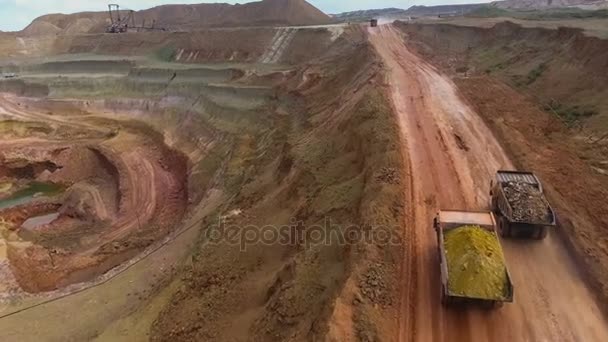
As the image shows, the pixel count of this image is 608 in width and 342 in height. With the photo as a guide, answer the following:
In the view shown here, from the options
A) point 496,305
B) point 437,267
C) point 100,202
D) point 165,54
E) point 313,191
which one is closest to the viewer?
point 496,305

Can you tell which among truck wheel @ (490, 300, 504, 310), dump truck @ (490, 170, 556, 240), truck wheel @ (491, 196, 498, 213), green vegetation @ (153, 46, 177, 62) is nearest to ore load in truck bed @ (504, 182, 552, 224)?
dump truck @ (490, 170, 556, 240)

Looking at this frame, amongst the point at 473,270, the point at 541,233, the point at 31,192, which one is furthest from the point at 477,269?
the point at 31,192

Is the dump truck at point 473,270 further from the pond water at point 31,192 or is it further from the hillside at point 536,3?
the hillside at point 536,3

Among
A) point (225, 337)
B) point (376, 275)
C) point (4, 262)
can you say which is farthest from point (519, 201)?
point (4, 262)

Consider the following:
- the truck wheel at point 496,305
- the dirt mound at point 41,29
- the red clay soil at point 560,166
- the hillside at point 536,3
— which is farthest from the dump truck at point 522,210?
the dirt mound at point 41,29

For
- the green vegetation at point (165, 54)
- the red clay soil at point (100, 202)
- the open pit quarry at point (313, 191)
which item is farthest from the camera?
the green vegetation at point (165, 54)

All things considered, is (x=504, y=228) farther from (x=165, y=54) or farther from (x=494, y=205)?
(x=165, y=54)

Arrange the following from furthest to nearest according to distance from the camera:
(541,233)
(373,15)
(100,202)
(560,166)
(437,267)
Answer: (373,15) → (100,202) → (560,166) → (541,233) → (437,267)
